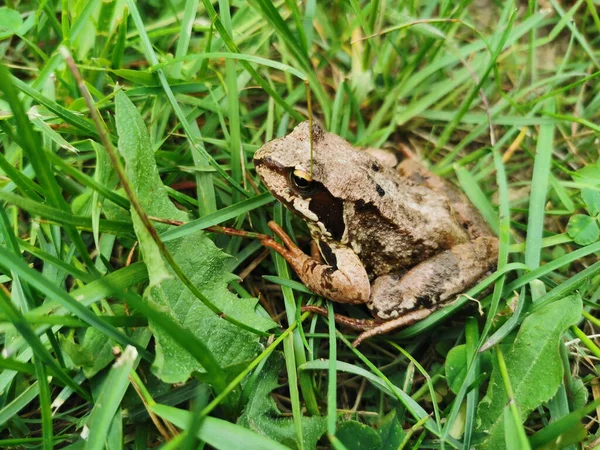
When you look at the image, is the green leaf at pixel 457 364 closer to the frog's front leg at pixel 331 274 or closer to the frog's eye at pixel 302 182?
the frog's front leg at pixel 331 274

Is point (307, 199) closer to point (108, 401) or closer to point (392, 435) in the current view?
point (392, 435)

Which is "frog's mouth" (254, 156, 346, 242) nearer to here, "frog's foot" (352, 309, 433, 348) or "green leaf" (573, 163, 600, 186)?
"frog's foot" (352, 309, 433, 348)

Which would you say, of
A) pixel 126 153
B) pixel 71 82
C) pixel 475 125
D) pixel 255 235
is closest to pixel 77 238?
pixel 126 153

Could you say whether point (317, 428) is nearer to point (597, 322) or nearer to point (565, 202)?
point (597, 322)

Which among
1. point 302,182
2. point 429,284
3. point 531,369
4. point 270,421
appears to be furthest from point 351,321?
point 531,369

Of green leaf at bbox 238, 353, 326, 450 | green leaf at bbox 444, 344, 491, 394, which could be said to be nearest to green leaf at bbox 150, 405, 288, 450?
green leaf at bbox 238, 353, 326, 450

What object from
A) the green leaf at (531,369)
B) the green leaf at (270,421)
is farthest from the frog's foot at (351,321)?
the green leaf at (531,369)
